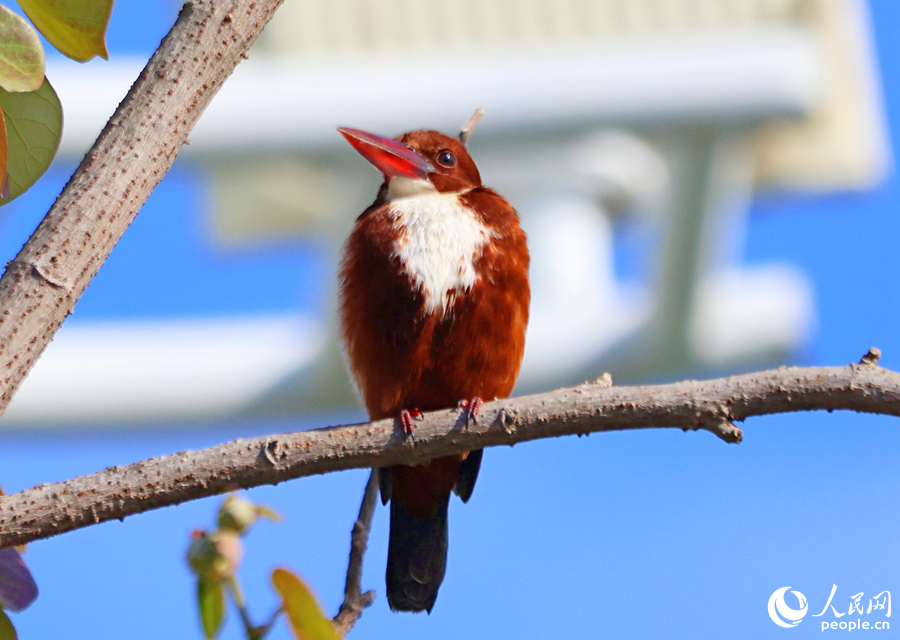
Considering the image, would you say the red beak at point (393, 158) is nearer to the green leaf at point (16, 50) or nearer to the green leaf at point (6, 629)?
the green leaf at point (16, 50)

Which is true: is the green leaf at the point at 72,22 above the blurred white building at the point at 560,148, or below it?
below

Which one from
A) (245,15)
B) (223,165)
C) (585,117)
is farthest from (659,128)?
(245,15)

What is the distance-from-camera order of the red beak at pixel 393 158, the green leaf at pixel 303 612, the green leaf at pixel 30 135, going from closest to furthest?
the green leaf at pixel 303 612
the green leaf at pixel 30 135
the red beak at pixel 393 158

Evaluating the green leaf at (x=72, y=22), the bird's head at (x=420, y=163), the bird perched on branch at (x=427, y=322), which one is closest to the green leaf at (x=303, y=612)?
the green leaf at (x=72, y=22)

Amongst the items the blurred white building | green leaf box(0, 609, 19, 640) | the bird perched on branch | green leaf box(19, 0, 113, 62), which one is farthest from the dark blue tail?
the blurred white building

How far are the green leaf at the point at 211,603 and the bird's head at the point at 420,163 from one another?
192cm

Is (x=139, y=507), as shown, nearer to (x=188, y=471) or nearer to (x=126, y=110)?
(x=188, y=471)

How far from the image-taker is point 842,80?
34.3ft

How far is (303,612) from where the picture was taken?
1.69 meters

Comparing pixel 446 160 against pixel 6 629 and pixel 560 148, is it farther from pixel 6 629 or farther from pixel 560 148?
pixel 560 148

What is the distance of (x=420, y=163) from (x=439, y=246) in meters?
0.60

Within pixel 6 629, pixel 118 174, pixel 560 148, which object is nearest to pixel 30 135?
pixel 118 174

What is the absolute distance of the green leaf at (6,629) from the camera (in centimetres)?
183

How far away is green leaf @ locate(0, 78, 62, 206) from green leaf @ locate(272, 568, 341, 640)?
0.87 meters
